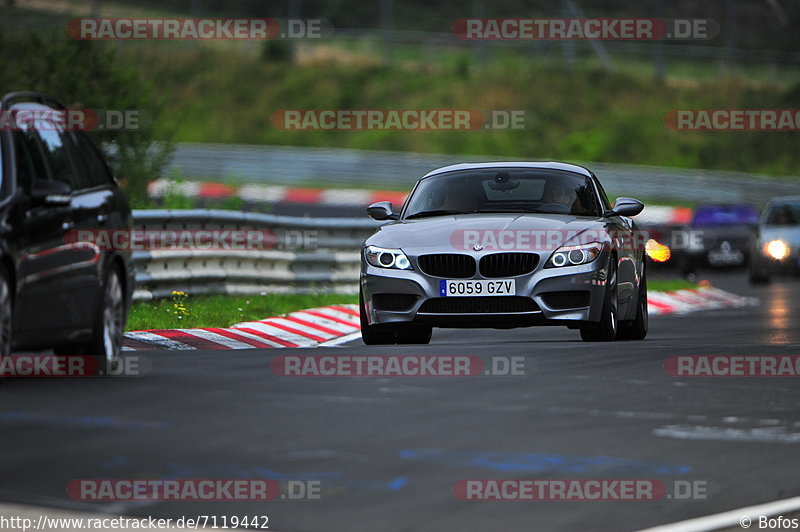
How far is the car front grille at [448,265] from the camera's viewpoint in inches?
505

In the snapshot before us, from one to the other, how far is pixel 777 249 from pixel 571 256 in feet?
51.9

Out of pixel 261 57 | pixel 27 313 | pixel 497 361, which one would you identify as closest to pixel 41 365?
pixel 27 313

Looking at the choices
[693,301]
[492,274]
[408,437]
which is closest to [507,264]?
[492,274]

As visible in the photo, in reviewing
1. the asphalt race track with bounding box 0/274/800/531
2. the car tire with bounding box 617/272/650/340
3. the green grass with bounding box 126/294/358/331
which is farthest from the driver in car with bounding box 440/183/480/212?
the green grass with bounding box 126/294/358/331

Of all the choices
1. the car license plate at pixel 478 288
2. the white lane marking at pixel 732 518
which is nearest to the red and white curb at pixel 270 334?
the car license plate at pixel 478 288

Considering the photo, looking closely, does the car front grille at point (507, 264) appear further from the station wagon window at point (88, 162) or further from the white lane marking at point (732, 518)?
the white lane marking at point (732, 518)

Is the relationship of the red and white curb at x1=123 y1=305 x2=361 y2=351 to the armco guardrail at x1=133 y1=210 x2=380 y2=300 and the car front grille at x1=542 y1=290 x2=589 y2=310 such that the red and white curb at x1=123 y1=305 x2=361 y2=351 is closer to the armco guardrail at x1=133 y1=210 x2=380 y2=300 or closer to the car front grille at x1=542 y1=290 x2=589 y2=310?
the armco guardrail at x1=133 y1=210 x2=380 y2=300

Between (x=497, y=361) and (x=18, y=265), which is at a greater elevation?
(x=18, y=265)

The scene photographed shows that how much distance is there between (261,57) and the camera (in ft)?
215

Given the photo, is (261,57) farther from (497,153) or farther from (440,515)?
(440,515)

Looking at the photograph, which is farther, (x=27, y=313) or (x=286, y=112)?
(x=286, y=112)

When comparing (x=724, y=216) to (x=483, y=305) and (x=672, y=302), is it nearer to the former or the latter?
(x=672, y=302)

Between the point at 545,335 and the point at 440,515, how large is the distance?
31.6 ft

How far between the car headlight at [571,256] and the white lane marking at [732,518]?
234 inches
